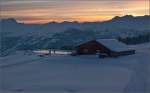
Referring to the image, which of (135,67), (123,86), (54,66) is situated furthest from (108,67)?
(123,86)

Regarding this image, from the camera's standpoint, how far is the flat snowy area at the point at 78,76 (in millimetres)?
19781

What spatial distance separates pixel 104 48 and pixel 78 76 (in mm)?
11591

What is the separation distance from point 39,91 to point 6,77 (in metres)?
5.75

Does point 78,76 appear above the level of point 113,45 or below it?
below

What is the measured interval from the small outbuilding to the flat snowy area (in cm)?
180

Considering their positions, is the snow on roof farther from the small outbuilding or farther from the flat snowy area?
the flat snowy area

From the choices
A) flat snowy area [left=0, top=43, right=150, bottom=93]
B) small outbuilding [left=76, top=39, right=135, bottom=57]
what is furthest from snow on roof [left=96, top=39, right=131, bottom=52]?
flat snowy area [left=0, top=43, right=150, bottom=93]

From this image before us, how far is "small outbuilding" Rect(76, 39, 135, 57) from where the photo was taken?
34906 millimetres

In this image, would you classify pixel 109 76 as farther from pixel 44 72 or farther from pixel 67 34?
pixel 67 34

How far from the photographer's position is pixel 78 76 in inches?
944

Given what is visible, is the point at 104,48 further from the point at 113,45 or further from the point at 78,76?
the point at 78,76

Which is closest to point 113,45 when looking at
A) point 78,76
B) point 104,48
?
point 104,48

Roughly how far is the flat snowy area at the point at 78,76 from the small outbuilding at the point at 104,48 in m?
1.80

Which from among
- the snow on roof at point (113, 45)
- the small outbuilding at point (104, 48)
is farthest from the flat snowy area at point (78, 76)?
the snow on roof at point (113, 45)
